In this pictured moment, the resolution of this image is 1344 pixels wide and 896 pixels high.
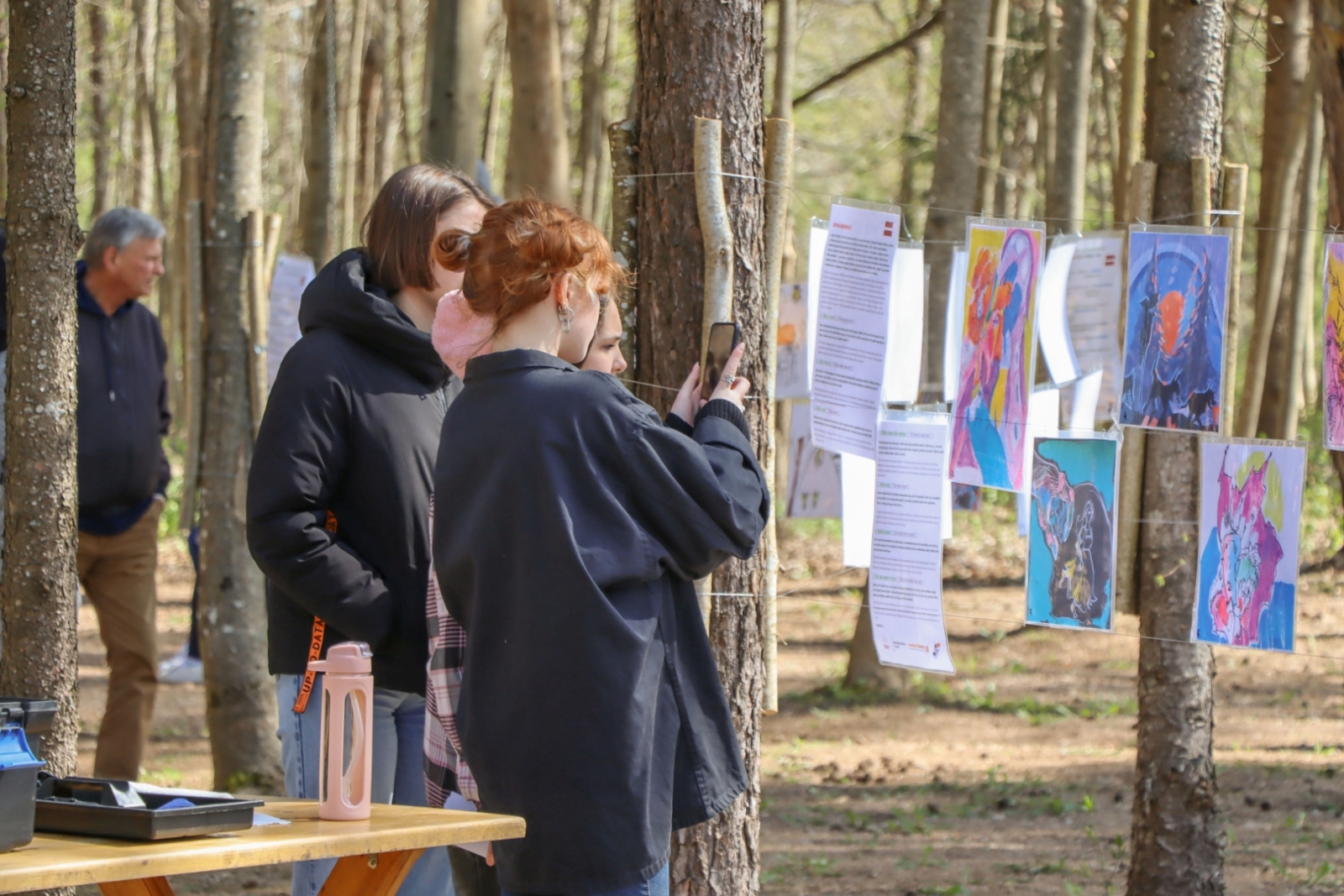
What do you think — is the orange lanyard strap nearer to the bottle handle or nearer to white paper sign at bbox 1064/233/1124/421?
the bottle handle

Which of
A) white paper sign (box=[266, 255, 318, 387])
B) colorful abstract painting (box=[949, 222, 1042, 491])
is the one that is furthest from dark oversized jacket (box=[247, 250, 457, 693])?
white paper sign (box=[266, 255, 318, 387])

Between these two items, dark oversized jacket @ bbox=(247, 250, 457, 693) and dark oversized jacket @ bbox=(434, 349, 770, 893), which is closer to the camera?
dark oversized jacket @ bbox=(434, 349, 770, 893)

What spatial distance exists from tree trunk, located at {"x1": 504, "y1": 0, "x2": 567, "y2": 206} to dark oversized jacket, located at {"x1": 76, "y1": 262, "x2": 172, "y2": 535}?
4.14 metres

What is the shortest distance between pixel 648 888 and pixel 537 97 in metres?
8.17

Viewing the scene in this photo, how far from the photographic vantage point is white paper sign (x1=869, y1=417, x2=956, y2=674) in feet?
11.6

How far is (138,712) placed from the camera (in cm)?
563

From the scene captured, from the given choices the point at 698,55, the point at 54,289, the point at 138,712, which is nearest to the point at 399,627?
the point at 54,289

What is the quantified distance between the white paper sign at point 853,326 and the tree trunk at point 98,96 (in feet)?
44.7

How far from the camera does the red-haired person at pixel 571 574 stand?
2262 millimetres

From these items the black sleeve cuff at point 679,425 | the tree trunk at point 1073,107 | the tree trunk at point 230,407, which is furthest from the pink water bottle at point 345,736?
the tree trunk at point 1073,107

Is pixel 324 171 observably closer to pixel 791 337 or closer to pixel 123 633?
pixel 123 633

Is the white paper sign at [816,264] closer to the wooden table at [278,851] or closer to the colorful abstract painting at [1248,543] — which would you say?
the colorful abstract painting at [1248,543]

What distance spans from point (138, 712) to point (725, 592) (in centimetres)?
322

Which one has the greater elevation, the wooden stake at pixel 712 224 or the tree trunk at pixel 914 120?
the tree trunk at pixel 914 120
